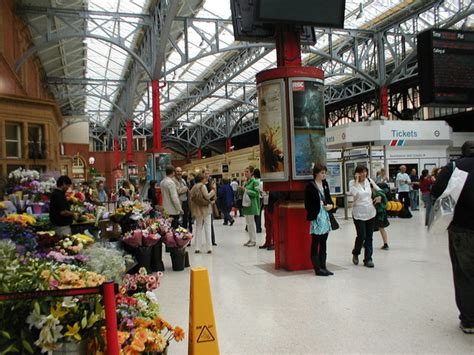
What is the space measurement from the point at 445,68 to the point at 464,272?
6.84m

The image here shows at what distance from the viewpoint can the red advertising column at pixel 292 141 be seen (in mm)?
6512

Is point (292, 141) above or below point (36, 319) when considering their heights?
above

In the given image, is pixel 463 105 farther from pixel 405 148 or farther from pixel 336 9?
pixel 405 148

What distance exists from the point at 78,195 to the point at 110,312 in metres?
7.11

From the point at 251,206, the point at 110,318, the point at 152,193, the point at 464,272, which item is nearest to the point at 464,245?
the point at 464,272

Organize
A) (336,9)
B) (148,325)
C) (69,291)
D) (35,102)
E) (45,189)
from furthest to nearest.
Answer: (45,189)
(336,9)
(35,102)
(148,325)
(69,291)

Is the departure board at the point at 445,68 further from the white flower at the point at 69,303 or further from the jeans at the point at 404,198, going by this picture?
the white flower at the point at 69,303

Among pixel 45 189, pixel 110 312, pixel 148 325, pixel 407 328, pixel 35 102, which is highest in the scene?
pixel 35 102

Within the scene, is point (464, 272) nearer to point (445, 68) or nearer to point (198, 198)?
point (198, 198)

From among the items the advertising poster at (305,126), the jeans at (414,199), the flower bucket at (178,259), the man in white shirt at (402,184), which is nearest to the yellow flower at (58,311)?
the advertising poster at (305,126)

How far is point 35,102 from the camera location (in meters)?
5.18

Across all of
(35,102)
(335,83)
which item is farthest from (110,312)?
(335,83)

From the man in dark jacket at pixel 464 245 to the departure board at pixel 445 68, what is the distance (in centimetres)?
601

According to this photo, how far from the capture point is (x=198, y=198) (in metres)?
8.46
